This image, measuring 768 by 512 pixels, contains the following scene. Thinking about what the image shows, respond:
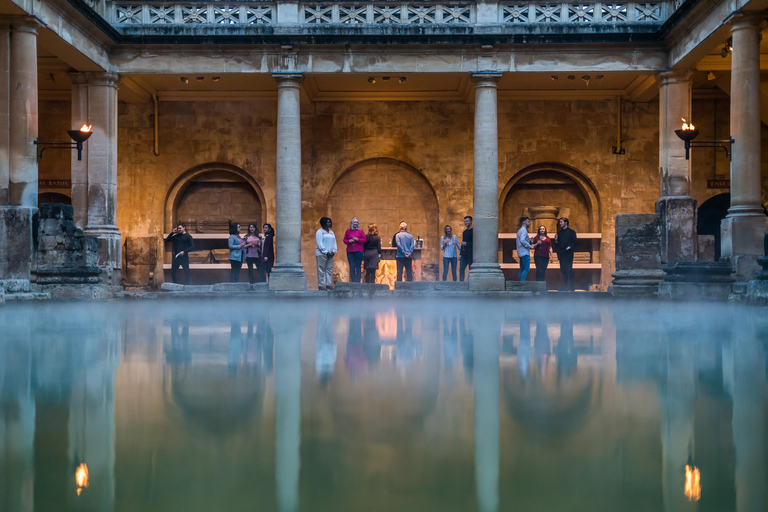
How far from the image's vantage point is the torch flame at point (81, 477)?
1931 mm

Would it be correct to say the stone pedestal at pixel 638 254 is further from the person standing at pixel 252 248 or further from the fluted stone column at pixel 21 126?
the fluted stone column at pixel 21 126

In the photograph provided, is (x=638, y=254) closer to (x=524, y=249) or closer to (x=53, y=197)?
(x=524, y=249)

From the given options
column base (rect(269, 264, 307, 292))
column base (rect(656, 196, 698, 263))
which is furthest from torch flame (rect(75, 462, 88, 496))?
column base (rect(656, 196, 698, 263))

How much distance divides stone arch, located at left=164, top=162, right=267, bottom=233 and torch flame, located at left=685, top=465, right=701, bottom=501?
816 inches

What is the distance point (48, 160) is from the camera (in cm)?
2197

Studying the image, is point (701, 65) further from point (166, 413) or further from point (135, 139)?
point (166, 413)

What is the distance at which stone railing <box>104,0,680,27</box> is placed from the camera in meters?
17.3

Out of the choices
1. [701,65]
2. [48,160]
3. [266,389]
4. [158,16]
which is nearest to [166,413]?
[266,389]

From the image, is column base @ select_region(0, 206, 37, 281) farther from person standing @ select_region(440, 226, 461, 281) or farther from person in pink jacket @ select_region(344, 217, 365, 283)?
person standing @ select_region(440, 226, 461, 281)

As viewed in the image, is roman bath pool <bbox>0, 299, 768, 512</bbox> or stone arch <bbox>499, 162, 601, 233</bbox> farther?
stone arch <bbox>499, 162, 601, 233</bbox>

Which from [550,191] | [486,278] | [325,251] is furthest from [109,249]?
[550,191]

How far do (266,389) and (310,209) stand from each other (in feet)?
61.8

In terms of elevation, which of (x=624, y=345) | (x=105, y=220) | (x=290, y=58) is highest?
(x=290, y=58)

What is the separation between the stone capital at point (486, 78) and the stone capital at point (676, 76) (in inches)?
158
